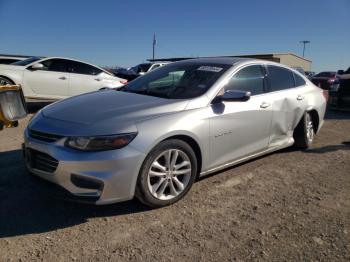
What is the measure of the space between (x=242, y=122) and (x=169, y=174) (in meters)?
1.17

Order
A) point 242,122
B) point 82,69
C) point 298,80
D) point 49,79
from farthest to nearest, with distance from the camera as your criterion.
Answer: point 82,69
point 49,79
point 298,80
point 242,122

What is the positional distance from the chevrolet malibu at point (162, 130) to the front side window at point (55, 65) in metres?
5.02

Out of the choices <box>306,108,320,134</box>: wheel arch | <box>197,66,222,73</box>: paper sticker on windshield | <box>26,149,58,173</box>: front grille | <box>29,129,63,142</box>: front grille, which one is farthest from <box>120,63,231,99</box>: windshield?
<box>306,108,320,134</box>: wheel arch

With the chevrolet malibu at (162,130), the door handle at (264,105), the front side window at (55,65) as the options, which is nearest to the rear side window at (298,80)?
the chevrolet malibu at (162,130)

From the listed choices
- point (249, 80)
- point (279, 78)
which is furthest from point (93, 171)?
point (279, 78)

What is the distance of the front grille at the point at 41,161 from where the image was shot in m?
3.12

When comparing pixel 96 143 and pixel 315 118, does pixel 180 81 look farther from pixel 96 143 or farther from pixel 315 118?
pixel 315 118

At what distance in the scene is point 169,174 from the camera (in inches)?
138

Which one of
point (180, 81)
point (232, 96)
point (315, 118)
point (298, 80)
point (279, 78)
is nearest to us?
point (232, 96)

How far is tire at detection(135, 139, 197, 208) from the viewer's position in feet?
10.8

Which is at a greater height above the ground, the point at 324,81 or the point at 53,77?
the point at 53,77

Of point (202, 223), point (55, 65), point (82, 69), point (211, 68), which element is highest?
point (211, 68)

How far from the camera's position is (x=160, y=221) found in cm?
325

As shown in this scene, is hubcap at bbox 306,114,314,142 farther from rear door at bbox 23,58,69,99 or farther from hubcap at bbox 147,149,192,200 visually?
rear door at bbox 23,58,69,99
